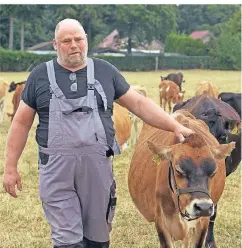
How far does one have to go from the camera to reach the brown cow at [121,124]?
37.0 feet

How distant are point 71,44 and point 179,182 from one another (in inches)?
47.0

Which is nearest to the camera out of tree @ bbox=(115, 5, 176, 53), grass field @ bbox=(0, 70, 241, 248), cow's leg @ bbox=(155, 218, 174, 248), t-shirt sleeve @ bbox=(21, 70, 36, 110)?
t-shirt sleeve @ bbox=(21, 70, 36, 110)

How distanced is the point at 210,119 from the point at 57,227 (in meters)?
3.15

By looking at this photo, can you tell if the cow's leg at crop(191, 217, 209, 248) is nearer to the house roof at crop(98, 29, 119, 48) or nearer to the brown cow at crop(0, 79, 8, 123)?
the brown cow at crop(0, 79, 8, 123)

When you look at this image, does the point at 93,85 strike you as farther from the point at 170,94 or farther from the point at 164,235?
the point at 170,94

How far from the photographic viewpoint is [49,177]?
13.3 feet

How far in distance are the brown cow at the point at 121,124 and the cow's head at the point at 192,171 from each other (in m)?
7.15

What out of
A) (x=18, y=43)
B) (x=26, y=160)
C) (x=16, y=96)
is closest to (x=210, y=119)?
(x=26, y=160)

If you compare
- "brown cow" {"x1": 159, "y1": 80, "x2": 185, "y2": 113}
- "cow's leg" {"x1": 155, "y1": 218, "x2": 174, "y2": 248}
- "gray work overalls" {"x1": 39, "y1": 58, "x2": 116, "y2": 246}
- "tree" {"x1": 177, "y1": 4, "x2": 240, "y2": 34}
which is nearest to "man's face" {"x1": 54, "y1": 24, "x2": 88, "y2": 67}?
"gray work overalls" {"x1": 39, "y1": 58, "x2": 116, "y2": 246}

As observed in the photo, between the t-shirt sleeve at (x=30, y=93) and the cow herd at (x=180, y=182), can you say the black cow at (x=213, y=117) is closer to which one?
the cow herd at (x=180, y=182)

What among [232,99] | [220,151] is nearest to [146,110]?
[220,151]

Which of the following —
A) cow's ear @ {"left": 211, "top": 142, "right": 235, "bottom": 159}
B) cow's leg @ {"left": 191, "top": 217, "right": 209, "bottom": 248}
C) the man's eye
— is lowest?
cow's leg @ {"left": 191, "top": 217, "right": 209, "bottom": 248}

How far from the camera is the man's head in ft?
13.2

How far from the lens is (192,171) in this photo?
3.84 m
